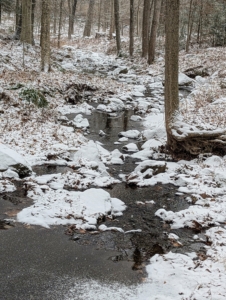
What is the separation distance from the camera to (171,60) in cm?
787

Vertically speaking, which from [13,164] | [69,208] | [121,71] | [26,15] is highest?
[26,15]

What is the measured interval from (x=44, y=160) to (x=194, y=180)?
11.8 ft

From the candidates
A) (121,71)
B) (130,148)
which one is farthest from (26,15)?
(130,148)

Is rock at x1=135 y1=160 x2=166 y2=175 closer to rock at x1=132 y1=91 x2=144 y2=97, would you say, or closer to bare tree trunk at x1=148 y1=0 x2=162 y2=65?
rock at x1=132 y1=91 x2=144 y2=97

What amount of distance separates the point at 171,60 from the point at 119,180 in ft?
11.1

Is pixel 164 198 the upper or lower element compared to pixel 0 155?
lower

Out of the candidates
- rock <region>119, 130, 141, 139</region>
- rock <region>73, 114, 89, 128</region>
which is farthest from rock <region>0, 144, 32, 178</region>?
rock <region>119, 130, 141, 139</region>

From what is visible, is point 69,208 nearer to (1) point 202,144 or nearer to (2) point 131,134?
(1) point 202,144

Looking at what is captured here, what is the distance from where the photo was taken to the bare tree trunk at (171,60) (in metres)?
7.62

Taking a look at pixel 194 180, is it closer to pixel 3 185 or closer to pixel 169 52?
pixel 169 52

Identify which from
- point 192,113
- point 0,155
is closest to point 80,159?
point 0,155

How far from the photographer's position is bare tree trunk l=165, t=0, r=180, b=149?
7.62 metres

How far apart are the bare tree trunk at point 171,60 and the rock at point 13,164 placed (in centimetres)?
382

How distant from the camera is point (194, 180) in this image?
6785 mm
